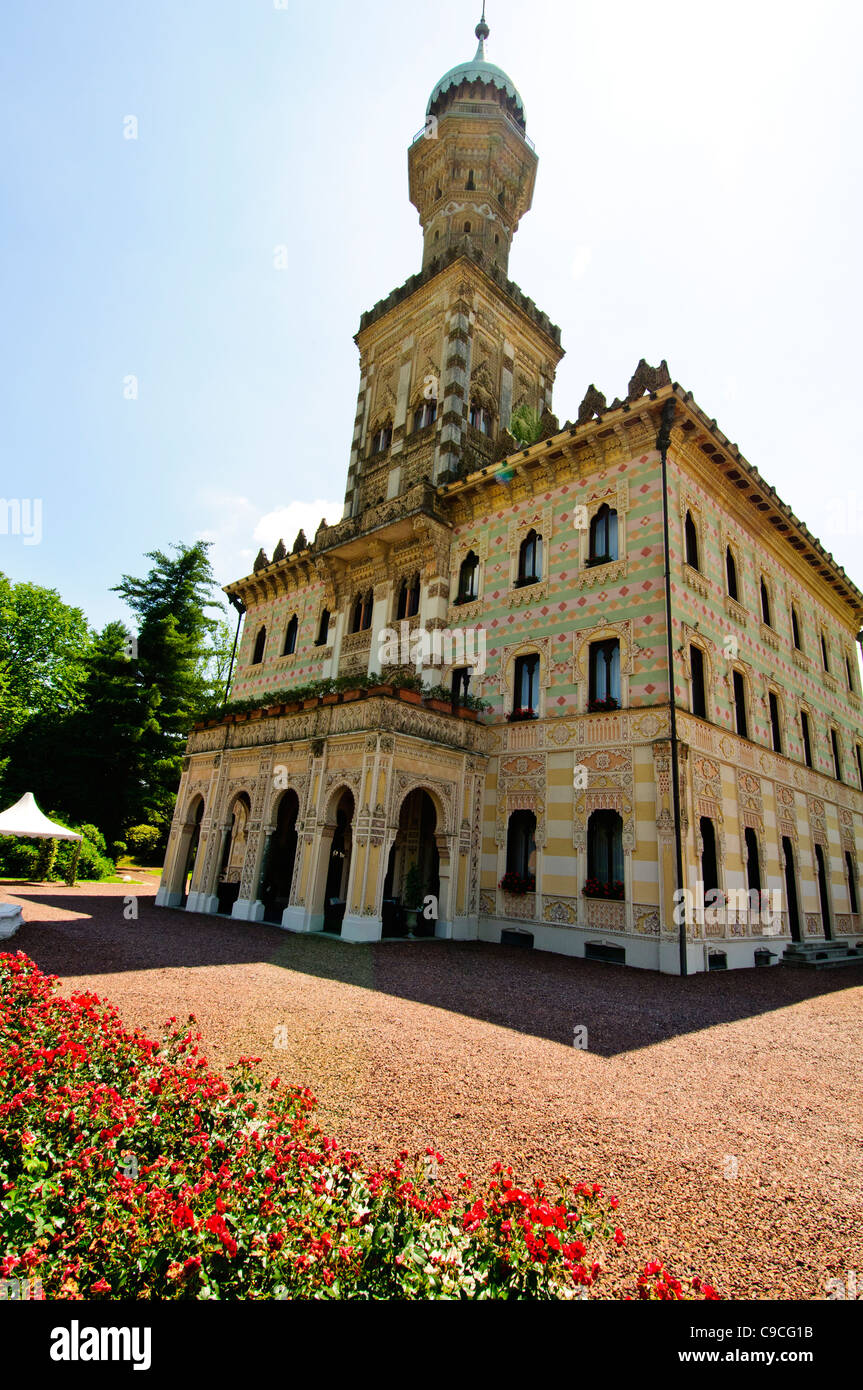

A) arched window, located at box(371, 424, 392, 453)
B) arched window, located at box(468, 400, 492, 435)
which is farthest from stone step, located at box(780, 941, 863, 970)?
arched window, located at box(371, 424, 392, 453)

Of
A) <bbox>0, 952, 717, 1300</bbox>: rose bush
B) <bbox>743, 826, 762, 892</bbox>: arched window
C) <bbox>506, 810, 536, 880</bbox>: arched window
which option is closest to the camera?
<bbox>0, 952, 717, 1300</bbox>: rose bush

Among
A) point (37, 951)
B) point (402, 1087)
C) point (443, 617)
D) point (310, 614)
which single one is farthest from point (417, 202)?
point (402, 1087)

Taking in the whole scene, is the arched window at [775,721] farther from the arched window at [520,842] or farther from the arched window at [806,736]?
the arched window at [520,842]

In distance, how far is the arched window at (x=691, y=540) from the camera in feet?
60.3

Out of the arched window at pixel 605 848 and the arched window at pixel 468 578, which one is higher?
the arched window at pixel 468 578

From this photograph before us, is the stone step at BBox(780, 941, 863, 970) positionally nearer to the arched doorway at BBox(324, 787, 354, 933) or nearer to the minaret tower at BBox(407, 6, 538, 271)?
the arched doorway at BBox(324, 787, 354, 933)

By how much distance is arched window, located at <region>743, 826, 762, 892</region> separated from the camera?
18.3 m

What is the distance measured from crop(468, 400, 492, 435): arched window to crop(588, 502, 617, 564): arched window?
346 inches

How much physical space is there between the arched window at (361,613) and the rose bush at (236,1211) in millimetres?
20812

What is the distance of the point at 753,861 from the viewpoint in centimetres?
1872

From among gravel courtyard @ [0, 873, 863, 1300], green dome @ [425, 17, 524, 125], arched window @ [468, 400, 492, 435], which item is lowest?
gravel courtyard @ [0, 873, 863, 1300]

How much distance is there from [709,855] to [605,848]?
2.78 metres

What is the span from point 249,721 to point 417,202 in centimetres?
2720

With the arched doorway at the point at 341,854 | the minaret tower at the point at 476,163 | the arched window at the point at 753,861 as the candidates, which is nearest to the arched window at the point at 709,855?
the arched window at the point at 753,861
